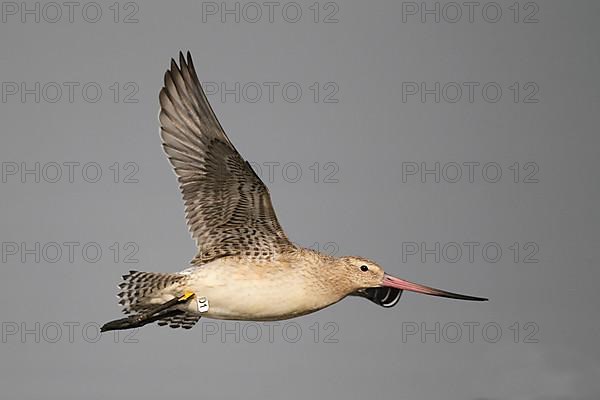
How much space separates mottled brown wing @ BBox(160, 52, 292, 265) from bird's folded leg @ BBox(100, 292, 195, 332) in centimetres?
25

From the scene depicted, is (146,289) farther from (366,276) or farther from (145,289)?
(366,276)

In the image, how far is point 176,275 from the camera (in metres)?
4.98

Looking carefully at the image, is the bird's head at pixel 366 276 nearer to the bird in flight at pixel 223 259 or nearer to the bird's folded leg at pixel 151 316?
the bird in flight at pixel 223 259

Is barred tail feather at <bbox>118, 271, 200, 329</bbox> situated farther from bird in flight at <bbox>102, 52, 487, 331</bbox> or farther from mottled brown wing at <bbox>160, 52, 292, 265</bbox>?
mottled brown wing at <bbox>160, 52, 292, 265</bbox>

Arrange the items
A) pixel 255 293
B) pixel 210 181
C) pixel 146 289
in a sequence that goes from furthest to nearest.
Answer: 1. pixel 210 181
2. pixel 146 289
3. pixel 255 293

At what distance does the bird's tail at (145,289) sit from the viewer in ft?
16.3

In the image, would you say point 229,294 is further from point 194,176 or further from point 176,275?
point 194,176

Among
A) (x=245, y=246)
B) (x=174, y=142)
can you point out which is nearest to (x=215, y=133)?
(x=174, y=142)

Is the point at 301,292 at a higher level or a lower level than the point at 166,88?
lower

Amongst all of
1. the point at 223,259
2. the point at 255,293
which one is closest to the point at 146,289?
the point at 223,259

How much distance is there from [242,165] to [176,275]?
0.57 metres

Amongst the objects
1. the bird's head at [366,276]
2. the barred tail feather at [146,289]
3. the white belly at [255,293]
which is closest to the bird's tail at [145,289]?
the barred tail feather at [146,289]

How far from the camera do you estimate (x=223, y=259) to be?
504cm

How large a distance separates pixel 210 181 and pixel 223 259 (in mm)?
379
